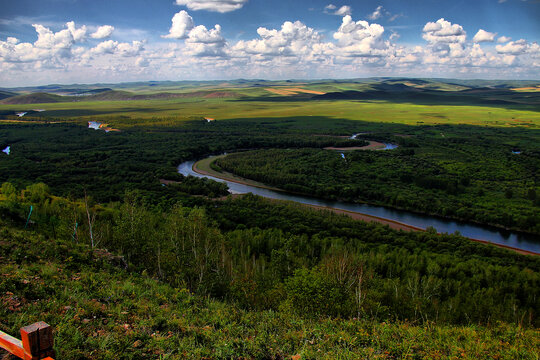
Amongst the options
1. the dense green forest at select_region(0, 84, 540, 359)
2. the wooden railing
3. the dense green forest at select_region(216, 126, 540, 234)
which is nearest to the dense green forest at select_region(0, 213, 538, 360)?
the dense green forest at select_region(0, 84, 540, 359)

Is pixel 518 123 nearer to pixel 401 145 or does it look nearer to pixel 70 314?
pixel 401 145

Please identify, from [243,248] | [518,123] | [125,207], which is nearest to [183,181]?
[243,248]

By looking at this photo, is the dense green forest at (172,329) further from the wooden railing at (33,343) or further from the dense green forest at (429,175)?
the dense green forest at (429,175)

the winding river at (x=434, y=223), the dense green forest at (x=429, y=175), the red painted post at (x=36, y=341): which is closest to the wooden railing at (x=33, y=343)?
the red painted post at (x=36, y=341)

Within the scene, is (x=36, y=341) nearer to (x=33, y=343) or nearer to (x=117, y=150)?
(x=33, y=343)

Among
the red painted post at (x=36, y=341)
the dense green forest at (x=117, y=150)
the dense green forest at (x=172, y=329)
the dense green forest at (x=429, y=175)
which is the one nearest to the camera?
the red painted post at (x=36, y=341)

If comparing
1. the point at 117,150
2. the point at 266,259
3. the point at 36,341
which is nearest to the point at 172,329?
the point at 36,341
